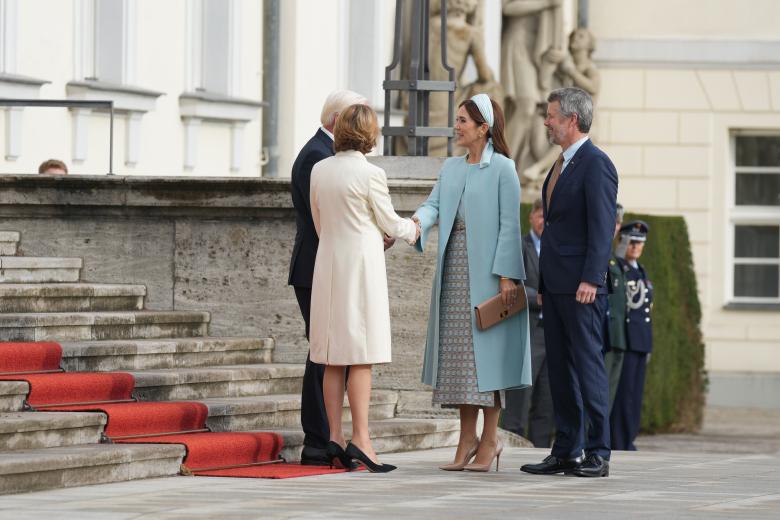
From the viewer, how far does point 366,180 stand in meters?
9.52

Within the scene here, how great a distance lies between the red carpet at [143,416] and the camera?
31.7ft

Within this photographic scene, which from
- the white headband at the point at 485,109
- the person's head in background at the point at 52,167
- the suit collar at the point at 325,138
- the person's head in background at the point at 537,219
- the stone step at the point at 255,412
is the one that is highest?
the white headband at the point at 485,109

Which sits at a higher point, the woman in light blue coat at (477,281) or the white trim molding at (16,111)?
the white trim molding at (16,111)

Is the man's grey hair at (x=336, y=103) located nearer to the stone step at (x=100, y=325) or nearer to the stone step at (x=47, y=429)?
the stone step at (x=47, y=429)

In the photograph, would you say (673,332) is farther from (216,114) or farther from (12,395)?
(12,395)

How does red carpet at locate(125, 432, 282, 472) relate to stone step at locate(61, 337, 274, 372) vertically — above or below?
below

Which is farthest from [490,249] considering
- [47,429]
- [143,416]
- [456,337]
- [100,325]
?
[100,325]

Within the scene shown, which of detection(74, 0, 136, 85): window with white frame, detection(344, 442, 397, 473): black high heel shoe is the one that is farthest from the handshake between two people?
detection(74, 0, 136, 85): window with white frame

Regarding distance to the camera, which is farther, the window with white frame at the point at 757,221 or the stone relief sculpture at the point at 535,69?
the window with white frame at the point at 757,221

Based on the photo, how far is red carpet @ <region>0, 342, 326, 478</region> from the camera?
9.65 metres

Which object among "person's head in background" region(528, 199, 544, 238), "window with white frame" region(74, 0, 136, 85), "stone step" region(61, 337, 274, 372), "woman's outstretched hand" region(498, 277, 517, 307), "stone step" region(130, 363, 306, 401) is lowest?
"stone step" region(130, 363, 306, 401)

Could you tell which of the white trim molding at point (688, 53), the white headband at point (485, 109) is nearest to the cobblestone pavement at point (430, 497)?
the white headband at point (485, 109)

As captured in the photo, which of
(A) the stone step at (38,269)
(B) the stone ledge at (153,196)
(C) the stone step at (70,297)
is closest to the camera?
(C) the stone step at (70,297)

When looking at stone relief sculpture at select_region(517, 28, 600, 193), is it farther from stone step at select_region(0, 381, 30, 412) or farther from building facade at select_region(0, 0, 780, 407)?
stone step at select_region(0, 381, 30, 412)
